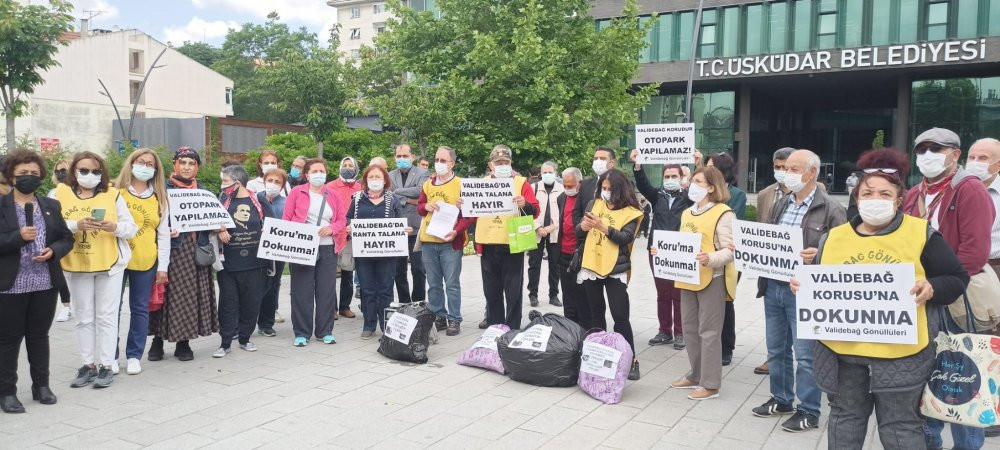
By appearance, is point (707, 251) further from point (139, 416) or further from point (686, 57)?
point (686, 57)

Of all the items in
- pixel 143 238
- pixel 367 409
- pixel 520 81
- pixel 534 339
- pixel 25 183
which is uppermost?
pixel 520 81

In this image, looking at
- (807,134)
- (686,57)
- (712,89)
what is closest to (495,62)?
(686,57)

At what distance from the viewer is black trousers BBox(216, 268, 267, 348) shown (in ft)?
24.6

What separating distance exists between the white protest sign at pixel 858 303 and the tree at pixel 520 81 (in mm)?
15269

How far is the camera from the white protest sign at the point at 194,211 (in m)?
6.98

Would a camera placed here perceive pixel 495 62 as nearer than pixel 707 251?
No

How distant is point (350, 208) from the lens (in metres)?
8.42

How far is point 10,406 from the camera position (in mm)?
5629

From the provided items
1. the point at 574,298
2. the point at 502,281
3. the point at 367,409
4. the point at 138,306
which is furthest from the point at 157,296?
the point at 574,298

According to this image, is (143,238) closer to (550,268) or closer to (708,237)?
(708,237)

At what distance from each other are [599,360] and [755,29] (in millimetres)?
33471

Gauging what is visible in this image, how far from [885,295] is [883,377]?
429mm

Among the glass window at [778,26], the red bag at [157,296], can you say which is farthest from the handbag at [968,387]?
the glass window at [778,26]

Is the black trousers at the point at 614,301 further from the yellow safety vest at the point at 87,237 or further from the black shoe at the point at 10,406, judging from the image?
the black shoe at the point at 10,406
